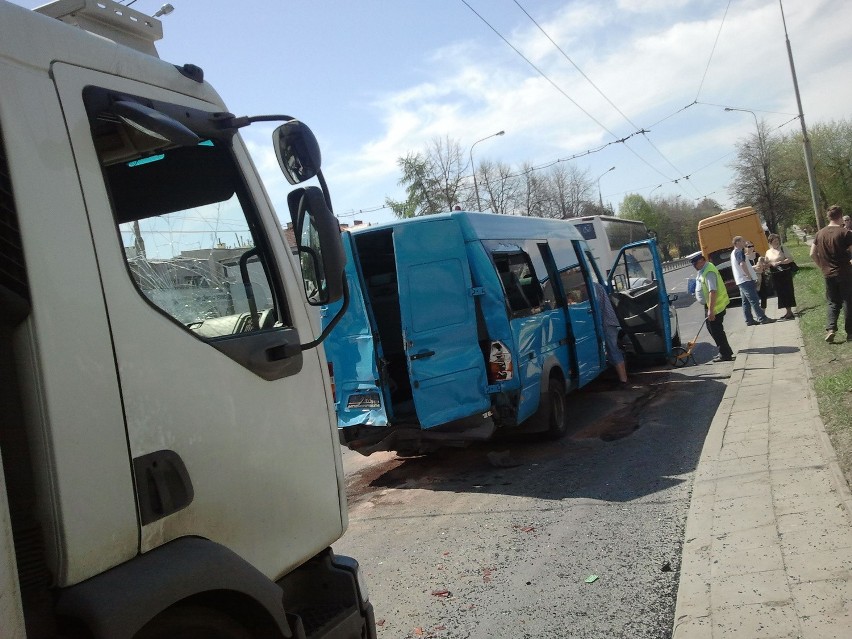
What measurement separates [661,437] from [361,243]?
3820mm

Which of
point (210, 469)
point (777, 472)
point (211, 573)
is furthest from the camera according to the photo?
point (777, 472)

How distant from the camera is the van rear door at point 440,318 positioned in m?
7.09

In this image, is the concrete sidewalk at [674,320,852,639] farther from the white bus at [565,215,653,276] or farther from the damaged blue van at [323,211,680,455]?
the white bus at [565,215,653,276]

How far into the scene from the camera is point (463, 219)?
7.16 meters

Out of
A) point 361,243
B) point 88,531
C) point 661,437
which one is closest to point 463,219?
point 361,243

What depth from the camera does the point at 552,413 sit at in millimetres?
8047

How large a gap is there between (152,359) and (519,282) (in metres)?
6.14

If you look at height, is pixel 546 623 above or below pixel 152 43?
below

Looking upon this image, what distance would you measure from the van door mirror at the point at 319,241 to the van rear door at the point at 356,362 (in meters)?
4.53

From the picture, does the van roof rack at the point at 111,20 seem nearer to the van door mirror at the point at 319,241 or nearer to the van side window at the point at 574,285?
the van door mirror at the point at 319,241

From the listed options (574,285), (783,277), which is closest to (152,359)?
(574,285)

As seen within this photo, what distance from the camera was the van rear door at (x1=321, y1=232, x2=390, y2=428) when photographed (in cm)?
730

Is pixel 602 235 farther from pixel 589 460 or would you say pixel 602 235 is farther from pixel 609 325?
pixel 589 460

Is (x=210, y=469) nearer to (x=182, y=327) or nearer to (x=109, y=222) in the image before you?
(x=182, y=327)
